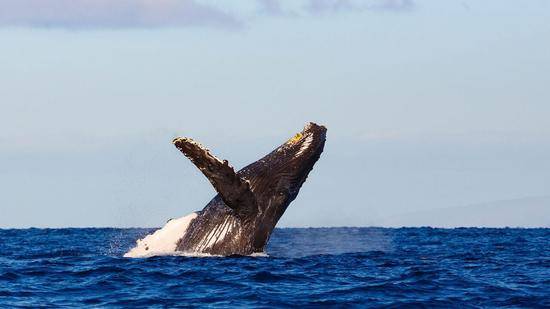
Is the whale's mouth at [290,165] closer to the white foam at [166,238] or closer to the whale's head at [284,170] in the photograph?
the whale's head at [284,170]

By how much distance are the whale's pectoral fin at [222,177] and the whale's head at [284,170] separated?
1.55 ft

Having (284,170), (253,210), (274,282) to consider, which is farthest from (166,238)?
(274,282)

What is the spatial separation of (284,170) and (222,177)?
1.96m

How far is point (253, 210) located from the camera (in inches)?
671

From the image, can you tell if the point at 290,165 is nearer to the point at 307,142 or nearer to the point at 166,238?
the point at 307,142

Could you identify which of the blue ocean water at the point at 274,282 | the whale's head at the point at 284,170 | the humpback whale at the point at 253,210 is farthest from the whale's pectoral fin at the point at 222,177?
the blue ocean water at the point at 274,282

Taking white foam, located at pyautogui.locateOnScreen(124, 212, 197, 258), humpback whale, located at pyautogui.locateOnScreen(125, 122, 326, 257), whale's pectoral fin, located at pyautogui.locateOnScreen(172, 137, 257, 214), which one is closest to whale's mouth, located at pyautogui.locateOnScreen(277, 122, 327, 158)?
humpback whale, located at pyautogui.locateOnScreen(125, 122, 326, 257)

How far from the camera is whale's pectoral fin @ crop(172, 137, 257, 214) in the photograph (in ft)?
50.5

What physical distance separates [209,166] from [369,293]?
3.43 metres

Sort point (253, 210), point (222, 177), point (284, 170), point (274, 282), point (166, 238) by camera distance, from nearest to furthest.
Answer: point (274, 282), point (222, 177), point (253, 210), point (284, 170), point (166, 238)

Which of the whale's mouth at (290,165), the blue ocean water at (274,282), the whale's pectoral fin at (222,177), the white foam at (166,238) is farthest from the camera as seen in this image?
the white foam at (166,238)

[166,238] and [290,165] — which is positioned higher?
[290,165]

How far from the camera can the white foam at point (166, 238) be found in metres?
17.7

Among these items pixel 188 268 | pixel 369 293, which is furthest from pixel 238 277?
pixel 369 293
